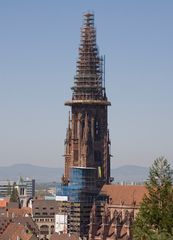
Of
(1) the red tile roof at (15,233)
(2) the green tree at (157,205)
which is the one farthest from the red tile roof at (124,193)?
(2) the green tree at (157,205)

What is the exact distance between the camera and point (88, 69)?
153500 millimetres

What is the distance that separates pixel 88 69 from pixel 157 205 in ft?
319

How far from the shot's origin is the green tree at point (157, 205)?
186 ft

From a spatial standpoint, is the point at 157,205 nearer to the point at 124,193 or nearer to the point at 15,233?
the point at 15,233

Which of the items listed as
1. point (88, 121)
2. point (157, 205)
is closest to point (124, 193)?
point (88, 121)

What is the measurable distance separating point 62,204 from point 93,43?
3113cm

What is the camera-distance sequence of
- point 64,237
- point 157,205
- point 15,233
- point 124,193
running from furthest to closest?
point 124,193
point 15,233
point 64,237
point 157,205

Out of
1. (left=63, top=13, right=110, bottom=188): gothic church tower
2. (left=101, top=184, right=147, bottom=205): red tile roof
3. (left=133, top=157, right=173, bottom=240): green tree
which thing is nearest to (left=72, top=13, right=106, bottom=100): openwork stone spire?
(left=63, top=13, right=110, bottom=188): gothic church tower

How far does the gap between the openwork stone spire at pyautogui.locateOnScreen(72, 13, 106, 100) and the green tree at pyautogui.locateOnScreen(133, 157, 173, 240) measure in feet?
303

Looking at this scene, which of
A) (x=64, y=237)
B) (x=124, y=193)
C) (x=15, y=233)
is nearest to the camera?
(x=64, y=237)

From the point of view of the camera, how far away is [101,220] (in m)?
138

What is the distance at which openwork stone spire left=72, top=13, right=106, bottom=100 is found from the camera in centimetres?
15225

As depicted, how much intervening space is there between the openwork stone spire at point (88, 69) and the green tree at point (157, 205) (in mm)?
92238

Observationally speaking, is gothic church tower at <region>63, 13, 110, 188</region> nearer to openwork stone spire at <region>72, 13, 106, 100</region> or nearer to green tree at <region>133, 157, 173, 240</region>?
openwork stone spire at <region>72, 13, 106, 100</region>
